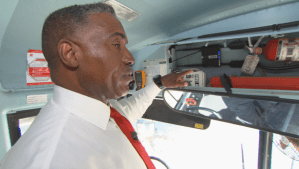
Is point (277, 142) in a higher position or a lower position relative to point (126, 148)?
lower

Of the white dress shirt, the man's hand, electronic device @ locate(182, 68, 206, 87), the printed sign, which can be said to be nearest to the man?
the white dress shirt

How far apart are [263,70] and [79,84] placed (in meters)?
1.38

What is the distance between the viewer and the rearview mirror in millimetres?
953

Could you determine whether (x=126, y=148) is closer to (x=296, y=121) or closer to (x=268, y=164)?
(x=296, y=121)

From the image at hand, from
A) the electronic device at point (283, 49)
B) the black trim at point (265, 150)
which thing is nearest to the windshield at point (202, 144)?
the black trim at point (265, 150)

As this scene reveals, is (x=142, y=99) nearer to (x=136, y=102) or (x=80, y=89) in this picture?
(x=136, y=102)

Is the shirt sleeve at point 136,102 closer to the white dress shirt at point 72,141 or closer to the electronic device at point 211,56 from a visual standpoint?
the white dress shirt at point 72,141

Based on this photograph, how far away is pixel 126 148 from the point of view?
0.70 metres

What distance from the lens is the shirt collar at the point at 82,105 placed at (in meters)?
0.60

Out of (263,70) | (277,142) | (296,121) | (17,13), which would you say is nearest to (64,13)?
(17,13)

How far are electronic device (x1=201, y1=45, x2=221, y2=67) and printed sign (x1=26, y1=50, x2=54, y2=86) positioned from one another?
173cm

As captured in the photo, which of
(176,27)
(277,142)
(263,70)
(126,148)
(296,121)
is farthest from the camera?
(176,27)

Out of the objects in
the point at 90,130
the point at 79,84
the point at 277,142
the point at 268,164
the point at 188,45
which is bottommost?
the point at 268,164

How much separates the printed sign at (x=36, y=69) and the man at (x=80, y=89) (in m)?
1.07
